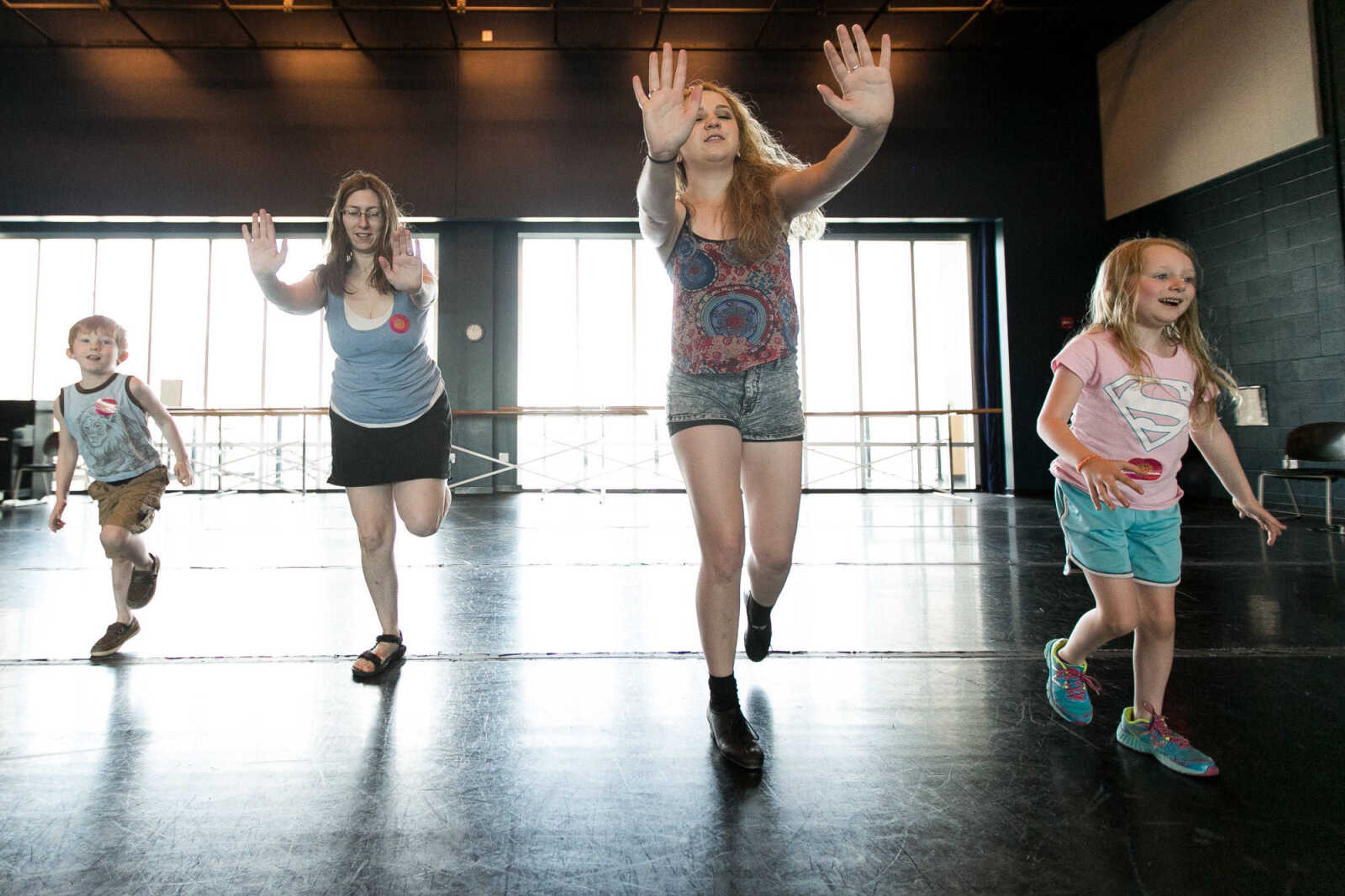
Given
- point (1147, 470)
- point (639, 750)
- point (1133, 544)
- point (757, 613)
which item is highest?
point (1147, 470)

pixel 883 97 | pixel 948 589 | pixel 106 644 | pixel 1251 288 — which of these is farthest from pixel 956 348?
pixel 106 644

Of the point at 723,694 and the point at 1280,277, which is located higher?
the point at 1280,277

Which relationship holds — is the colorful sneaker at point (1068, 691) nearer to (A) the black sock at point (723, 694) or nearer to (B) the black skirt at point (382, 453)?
(A) the black sock at point (723, 694)

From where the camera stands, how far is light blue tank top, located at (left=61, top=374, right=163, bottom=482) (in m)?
2.13

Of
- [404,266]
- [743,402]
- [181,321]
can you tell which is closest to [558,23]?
[181,321]

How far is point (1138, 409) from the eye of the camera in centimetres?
138

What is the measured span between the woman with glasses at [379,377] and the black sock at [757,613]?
2.71 ft

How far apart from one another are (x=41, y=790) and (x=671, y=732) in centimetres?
99

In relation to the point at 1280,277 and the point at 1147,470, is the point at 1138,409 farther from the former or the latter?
the point at 1280,277

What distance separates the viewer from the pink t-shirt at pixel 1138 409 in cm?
136

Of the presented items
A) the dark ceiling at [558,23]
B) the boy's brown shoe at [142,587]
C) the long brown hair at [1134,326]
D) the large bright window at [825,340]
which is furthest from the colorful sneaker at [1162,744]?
the large bright window at [825,340]

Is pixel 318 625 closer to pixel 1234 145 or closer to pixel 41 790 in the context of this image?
pixel 41 790

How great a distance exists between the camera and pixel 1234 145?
6.48 metres

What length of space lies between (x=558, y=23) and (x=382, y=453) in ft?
22.8
